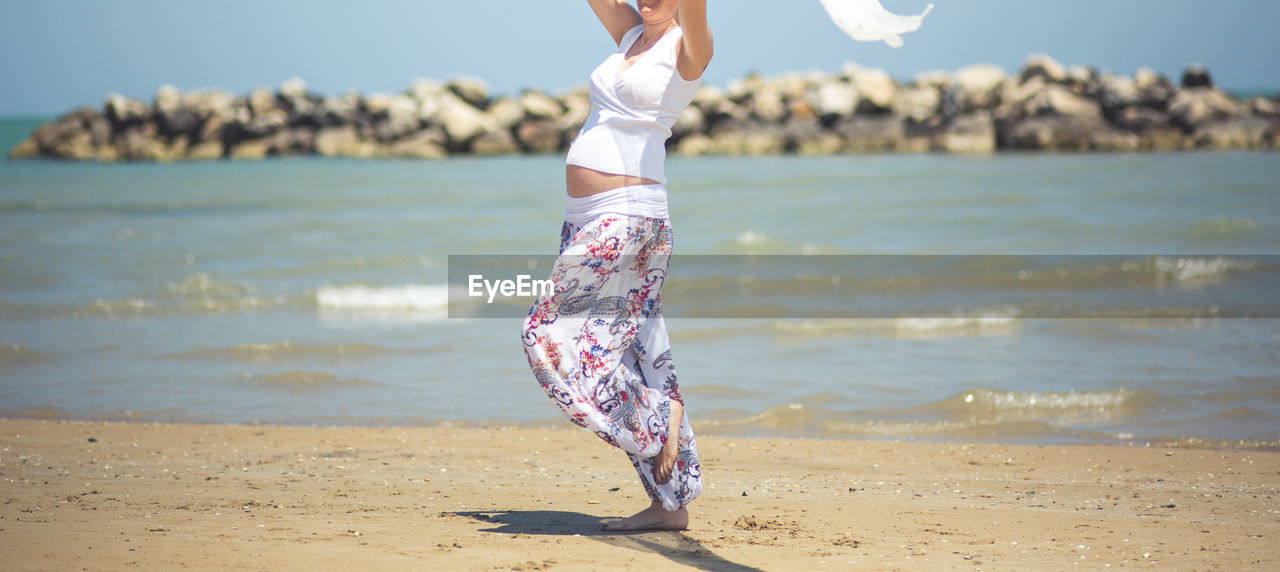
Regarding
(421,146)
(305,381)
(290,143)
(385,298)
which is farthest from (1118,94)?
(305,381)

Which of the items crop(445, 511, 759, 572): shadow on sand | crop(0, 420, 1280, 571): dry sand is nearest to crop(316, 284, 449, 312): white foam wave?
crop(0, 420, 1280, 571): dry sand

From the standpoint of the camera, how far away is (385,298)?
11.0 m

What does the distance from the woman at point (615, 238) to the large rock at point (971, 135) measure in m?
30.4

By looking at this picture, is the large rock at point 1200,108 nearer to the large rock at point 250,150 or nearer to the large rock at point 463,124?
the large rock at point 463,124

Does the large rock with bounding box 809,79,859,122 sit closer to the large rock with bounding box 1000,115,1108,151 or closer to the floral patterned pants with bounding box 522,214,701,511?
the large rock with bounding box 1000,115,1108,151

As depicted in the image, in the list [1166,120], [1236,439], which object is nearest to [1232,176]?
[1166,120]

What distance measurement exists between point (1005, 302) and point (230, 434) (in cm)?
722

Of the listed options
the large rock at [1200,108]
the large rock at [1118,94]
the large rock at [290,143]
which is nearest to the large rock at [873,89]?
the large rock at [1118,94]

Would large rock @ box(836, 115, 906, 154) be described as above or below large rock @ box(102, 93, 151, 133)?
below

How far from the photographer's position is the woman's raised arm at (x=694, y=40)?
10.2 ft

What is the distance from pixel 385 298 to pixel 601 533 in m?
7.60

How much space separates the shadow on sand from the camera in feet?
11.5

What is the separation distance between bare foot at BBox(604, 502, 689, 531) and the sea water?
88.6 inches

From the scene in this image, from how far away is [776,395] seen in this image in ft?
22.4
